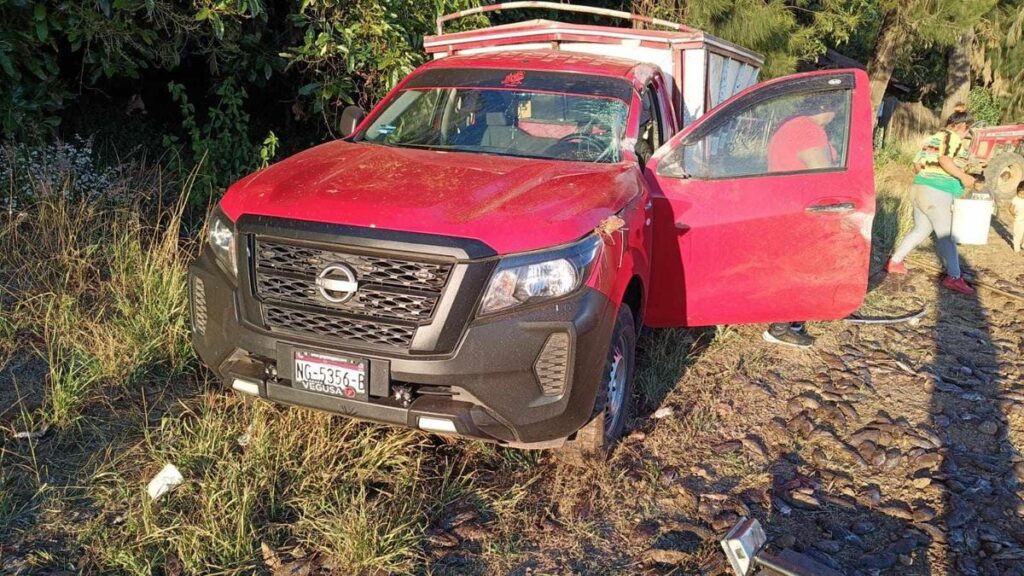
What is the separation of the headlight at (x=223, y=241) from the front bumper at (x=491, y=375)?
10.4 inches

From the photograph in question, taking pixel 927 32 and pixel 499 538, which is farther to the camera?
pixel 927 32

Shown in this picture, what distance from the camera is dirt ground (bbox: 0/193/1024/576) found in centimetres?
339

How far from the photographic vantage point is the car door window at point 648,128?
4.84 meters

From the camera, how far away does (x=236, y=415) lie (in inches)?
160

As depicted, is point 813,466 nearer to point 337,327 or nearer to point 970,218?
point 337,327

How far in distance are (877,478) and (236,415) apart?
10.3 ft

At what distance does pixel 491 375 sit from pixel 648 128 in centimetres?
239

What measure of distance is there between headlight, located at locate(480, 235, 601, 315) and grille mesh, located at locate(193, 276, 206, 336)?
1.33m

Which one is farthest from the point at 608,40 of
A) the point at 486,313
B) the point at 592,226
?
the point at 486,313

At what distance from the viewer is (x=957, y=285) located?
7.62 m

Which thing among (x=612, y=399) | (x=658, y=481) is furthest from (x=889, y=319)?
(x=612, y=399)

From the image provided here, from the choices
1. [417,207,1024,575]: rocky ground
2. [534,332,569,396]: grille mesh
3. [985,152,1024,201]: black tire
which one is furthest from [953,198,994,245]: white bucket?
[534,332,569,396]: grille mesh

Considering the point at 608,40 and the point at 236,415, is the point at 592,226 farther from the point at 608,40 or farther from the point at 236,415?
the point at 608,40

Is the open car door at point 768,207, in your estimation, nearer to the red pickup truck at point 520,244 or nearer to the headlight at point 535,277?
the red pickup truck at point 520,244
